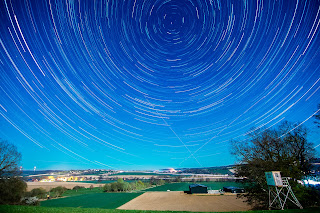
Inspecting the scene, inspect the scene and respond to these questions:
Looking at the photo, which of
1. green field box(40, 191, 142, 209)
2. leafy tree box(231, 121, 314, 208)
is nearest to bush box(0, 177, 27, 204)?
green field box(40, 191, 142, 209)

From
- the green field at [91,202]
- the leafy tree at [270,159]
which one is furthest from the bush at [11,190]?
the leafy tree at [270,159]

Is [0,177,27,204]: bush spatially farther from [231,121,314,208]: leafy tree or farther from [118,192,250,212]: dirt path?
[231,121,314,208]: leafy tree

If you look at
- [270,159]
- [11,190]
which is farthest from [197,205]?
[11,190]

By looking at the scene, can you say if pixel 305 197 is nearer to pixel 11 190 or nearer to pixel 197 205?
pixel 197 205

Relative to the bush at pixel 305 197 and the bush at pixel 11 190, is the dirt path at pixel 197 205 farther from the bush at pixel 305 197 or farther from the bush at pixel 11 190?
the bush at pixel 11 190

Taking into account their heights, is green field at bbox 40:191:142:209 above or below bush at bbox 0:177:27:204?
below

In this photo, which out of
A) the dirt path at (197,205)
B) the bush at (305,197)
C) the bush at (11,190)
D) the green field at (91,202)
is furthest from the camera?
the green field at (91,202)

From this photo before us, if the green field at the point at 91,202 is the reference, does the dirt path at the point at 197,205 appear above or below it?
above

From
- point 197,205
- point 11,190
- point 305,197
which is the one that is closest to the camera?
point 305,197
